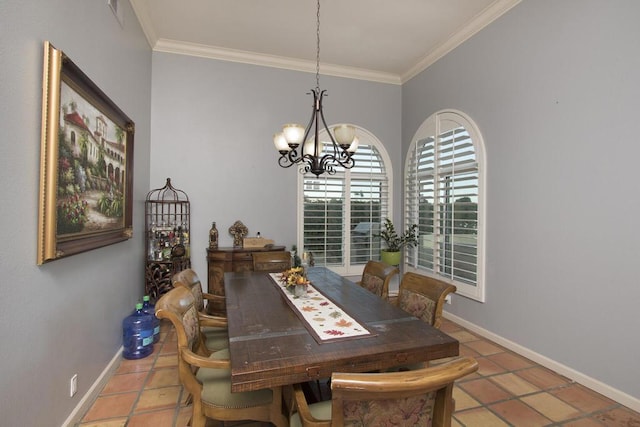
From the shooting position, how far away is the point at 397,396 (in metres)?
0.98

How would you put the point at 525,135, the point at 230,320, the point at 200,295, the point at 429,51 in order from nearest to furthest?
1. the point at 230,320
2. the point at 200,295
3. the point at 525,135
4. the point at 429,51

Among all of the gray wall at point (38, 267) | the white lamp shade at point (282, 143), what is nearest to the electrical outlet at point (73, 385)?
the gray wall at point (38, 267)

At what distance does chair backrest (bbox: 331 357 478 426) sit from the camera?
922 mm

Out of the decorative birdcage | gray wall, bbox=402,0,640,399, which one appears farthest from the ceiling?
the decorative birdcage

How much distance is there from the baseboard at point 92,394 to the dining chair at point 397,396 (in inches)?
70.0

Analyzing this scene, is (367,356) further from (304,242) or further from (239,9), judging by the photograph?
(239,9)

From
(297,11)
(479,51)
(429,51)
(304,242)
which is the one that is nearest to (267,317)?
(304,242)

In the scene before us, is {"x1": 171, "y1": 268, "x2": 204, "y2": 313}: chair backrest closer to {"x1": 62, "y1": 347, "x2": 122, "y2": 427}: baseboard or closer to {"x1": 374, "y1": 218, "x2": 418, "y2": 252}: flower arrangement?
{"x1": 62, "y1": 347, "x2": 122, "y2": 427}: baseboard

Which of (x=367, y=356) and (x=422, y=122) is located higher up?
(x=422, y=122)

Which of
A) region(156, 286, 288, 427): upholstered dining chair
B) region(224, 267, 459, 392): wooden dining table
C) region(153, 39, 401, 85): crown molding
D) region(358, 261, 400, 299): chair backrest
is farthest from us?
region(153, 39, 401, 85): crown molding

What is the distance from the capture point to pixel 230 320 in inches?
72.4

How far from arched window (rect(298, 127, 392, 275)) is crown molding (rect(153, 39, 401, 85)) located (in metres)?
0.85

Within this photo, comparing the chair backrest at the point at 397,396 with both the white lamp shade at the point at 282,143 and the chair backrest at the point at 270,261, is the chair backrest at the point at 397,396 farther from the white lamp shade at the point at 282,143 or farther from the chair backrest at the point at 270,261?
the chair backrest at the point at 270,261

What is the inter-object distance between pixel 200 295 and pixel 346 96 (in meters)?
3.62
